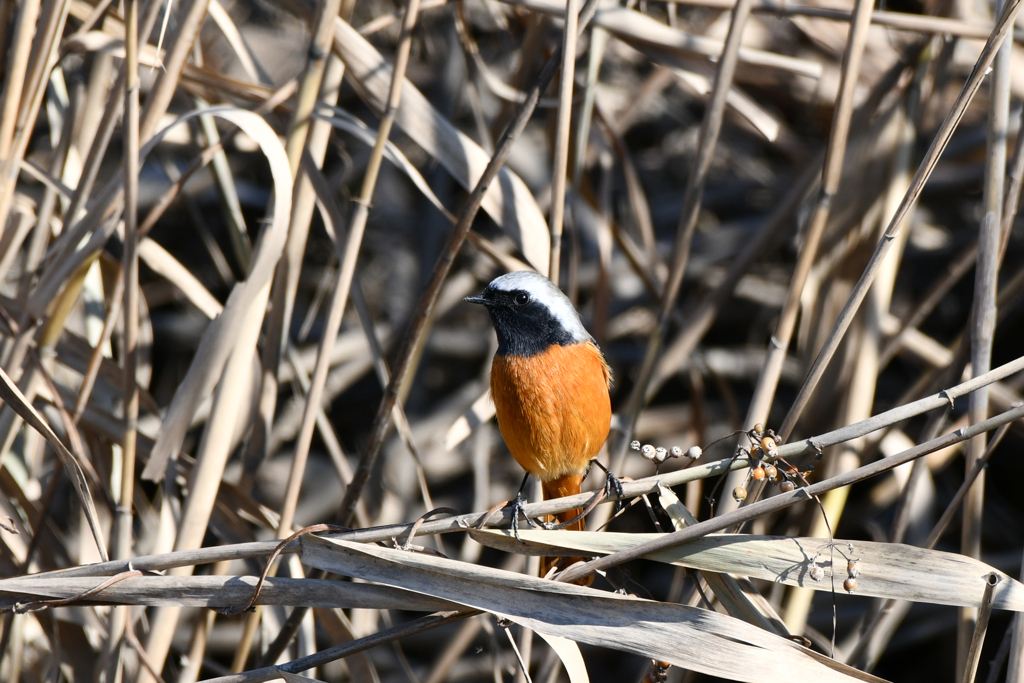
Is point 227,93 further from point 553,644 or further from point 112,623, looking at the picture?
point 553,644

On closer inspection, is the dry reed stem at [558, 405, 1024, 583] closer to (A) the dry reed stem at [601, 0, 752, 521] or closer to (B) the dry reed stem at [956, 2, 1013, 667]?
(B) the dry reed stem at [956, 2, 1013, 667]

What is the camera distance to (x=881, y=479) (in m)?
3.73

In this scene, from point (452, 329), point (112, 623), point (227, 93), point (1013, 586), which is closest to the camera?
point (1013, 586)

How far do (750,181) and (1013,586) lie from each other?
3.33 metres

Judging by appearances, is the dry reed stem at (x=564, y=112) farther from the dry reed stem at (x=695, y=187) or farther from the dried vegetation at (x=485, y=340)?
the dry reed stem at (x=695, y=187)

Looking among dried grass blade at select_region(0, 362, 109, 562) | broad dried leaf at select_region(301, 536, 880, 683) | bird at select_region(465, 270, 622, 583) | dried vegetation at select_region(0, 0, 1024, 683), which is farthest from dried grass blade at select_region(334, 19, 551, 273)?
dried grass blade at select_region(0, 362, 109, 562)

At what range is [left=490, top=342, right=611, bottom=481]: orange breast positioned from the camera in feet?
7.71

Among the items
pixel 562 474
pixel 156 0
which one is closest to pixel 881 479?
pixel 562 474

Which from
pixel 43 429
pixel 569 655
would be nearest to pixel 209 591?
pixel 43 429

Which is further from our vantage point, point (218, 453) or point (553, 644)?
point (218, 453)

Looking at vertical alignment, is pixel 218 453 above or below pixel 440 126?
below

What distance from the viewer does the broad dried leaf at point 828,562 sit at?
4.81 ft

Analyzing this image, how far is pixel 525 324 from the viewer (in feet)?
8.34

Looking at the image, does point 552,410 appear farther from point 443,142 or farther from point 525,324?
point 443,142
